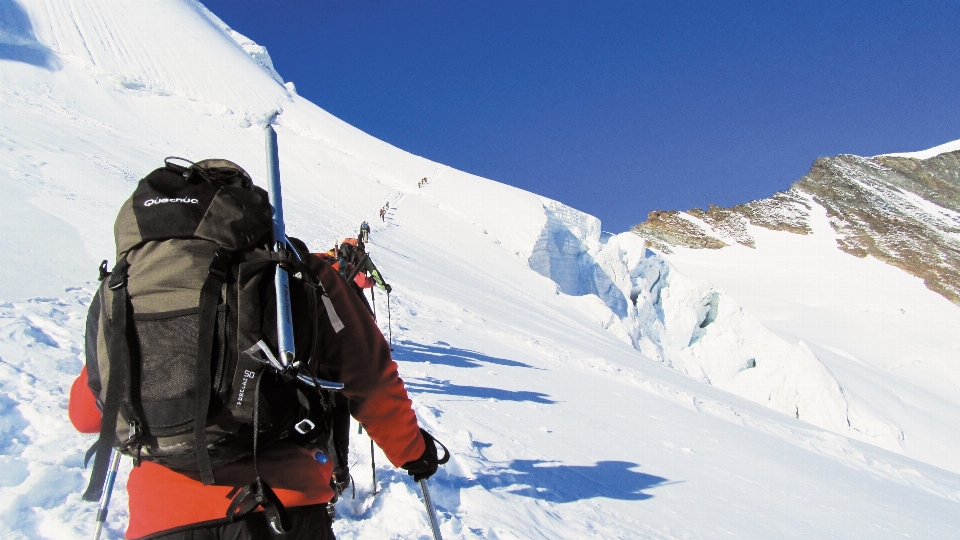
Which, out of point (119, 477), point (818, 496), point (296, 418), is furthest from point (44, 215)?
point (818, 496)

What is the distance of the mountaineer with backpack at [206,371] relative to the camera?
1279mm

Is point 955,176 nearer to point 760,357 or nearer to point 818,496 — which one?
point 760,357

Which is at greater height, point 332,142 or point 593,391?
point 332,142

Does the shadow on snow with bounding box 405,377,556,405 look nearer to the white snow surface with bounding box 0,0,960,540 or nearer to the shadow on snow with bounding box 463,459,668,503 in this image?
the white snow surface with bounding box 0,0,960,540

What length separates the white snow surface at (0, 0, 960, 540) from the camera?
3.48m

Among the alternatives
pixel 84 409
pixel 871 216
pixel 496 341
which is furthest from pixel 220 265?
pixel 871 216

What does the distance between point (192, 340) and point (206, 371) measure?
3.1 inches

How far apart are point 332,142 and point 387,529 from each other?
32.0 meters

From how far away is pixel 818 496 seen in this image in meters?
6.45

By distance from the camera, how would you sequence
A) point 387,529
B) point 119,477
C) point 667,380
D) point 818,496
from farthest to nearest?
point 667,380, point 818,496, point 387,529, point 119,477

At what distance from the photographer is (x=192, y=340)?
4.22 ft

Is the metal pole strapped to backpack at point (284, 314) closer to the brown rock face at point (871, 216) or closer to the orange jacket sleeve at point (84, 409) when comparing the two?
the orange jacket sleeve at point (84, 409)

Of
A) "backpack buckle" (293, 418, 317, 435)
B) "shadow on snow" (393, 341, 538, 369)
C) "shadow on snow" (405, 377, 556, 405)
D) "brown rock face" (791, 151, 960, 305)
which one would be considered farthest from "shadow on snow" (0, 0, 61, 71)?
"brown rock face" (791, 151, 960, 305)

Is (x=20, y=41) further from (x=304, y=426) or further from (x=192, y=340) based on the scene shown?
(x=304, y=426)
